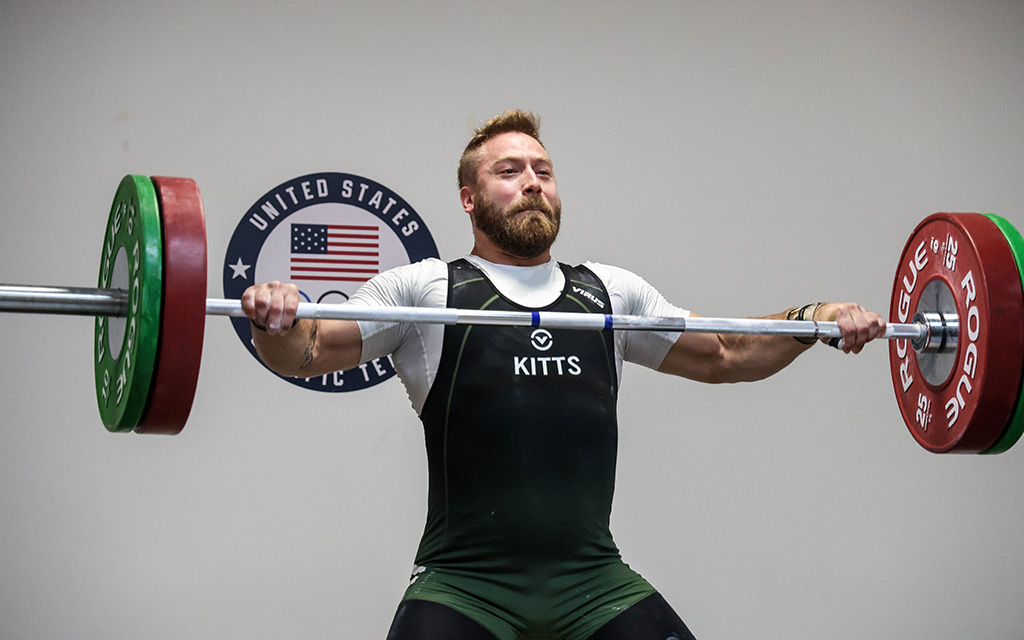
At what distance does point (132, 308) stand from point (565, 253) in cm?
180

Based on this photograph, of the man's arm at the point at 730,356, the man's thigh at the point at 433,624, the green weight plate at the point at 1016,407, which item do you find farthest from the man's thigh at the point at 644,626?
the green weight plate at the point at 1016,407

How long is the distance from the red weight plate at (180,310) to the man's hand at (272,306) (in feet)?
0.50

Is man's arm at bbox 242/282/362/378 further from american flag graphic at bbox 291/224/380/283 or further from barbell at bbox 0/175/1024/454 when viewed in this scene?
american flag graphic at bbox 291/224/380/283

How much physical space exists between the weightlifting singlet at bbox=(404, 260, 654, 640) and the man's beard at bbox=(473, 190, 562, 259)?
0.59 feet

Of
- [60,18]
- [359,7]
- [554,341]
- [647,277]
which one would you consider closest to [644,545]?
[647,277]

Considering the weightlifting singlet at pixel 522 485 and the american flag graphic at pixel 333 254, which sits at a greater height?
the american flag graphic at pixel 333 254

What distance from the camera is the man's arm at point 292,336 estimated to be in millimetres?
1907

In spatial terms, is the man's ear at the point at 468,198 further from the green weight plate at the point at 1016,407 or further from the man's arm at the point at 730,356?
the green weight plate at the point at 1016,407

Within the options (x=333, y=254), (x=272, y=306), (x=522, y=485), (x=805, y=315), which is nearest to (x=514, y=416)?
(x=522, y=485)

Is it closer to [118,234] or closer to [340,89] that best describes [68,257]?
[340,89]

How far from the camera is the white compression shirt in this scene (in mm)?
2258

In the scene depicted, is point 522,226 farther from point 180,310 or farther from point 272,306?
point 180,310

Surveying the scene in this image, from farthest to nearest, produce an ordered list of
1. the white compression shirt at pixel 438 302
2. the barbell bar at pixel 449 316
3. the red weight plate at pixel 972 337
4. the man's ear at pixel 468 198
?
the man's ear at pixel 468 198 < the white compression shirt at pixel 438 302 < the red weight plate at pixel 972 337 < the barbell bar at pixel 449 316

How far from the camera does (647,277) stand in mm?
3459
